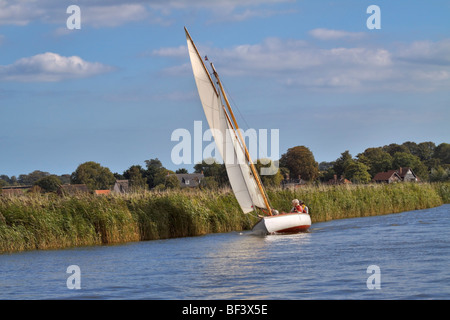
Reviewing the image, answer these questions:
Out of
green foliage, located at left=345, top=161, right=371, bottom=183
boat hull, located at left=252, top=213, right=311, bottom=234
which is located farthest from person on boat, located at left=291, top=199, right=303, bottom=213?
green foliage, located at left=345, top=161, right=371, bottom=183

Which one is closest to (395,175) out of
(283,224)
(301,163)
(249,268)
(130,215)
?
(301,163)

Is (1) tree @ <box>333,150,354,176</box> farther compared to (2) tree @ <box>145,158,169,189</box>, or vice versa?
(1) tree @ <box>333,150,354,176</box>

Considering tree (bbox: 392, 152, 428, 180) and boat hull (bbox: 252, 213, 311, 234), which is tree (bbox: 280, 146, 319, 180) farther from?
A: boat hull (bbox: 252, 213, 311, 234)

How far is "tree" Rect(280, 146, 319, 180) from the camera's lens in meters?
112

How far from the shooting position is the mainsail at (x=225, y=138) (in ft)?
99.0

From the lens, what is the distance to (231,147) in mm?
30188

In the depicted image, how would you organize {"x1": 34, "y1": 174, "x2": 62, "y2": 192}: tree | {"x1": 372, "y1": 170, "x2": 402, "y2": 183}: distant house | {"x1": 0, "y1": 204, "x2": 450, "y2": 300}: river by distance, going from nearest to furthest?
{"x1": 0, "y1": 204, "x2": 450, "y2": 300}: river < {"x1": 34, "y1": 174, "x2": 62, "y2": 192}: tree < {"x1": 372, "y1": 170, "x2": 402, "y2": 183}: distant house

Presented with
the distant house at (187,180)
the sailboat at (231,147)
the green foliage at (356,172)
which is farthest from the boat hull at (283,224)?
the distant house at (187,180)

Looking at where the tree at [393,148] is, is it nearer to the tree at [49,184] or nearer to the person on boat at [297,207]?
the tree at [49,184]

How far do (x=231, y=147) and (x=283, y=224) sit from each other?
420cm

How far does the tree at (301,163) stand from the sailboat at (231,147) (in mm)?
80694

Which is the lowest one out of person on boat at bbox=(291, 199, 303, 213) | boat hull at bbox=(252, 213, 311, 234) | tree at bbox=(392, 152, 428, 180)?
boat hull at bbox=(252, 213, 311, 234)
